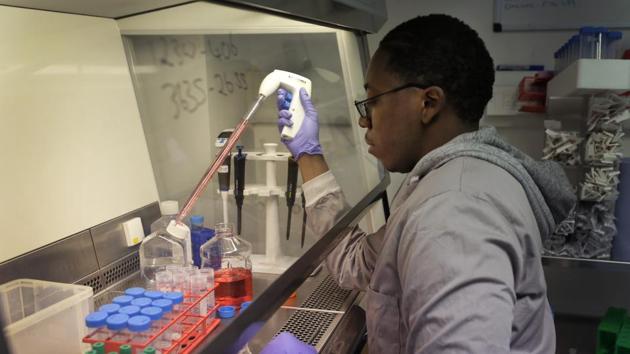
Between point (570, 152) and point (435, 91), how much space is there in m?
1.22

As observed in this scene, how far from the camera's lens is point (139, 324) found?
723mm

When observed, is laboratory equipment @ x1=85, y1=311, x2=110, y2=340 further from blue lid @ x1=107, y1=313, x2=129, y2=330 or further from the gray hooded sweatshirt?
the gray hooded sweatshirt

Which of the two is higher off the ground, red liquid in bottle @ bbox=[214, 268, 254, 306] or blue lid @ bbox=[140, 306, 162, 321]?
blue lid @ bbox=[140, 306, 162, 321]

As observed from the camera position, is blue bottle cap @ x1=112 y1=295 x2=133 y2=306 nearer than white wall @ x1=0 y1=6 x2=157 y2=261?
Yes

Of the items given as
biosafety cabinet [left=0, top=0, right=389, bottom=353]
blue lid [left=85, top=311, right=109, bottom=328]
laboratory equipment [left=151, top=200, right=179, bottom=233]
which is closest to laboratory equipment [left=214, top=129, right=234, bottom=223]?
biosafety cabinet [left=0, top=0, right=389, bottom=353]

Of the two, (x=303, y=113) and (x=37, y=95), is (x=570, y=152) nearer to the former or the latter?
(x=303, y=113)

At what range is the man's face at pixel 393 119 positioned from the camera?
1080 mm

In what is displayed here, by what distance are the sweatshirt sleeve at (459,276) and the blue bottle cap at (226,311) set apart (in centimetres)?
29

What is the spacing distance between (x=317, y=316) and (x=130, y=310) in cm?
63

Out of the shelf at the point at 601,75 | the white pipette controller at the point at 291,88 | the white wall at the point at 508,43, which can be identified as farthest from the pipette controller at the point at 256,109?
the white wall at the point at 508,43

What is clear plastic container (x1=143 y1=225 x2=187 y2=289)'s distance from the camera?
1199 mm

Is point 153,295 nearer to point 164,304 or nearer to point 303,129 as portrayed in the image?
point 164,304

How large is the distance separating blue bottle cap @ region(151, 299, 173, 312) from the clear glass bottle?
6.9 inches

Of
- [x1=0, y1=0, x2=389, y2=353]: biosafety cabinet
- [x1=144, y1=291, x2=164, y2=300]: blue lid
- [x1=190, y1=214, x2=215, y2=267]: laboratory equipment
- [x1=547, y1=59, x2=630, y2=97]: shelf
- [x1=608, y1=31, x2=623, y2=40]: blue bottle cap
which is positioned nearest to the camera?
[x1=144, y1=291, x2=164, y2=300]: blue lid
